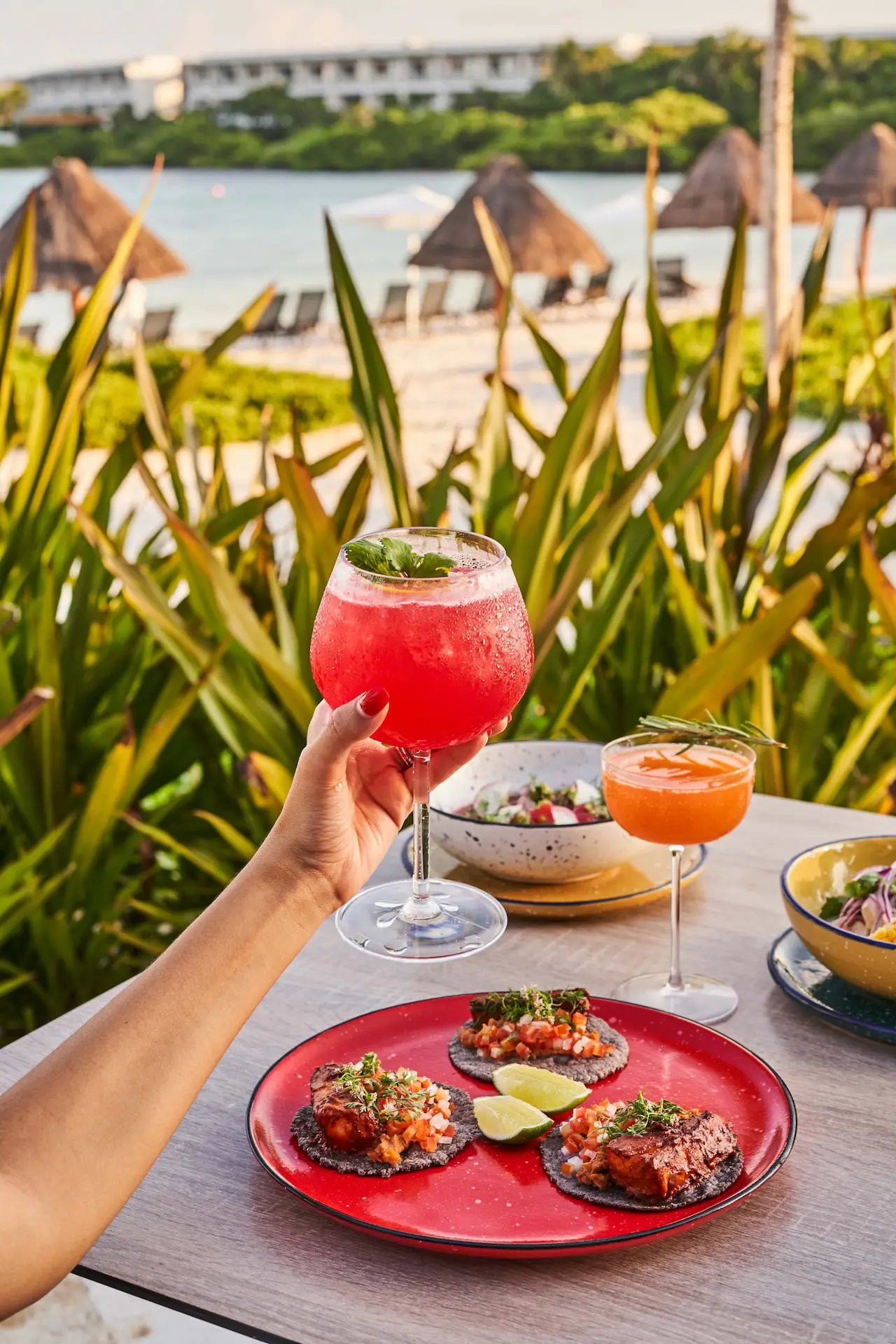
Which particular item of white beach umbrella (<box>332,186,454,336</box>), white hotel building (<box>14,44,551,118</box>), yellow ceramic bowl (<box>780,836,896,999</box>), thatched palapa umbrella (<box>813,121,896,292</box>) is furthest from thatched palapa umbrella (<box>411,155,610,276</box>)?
white hotel building (<box>14,44,551,118</box>)

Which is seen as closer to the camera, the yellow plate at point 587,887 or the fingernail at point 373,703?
the fingernail at point 373,703

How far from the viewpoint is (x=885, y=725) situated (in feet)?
7.11

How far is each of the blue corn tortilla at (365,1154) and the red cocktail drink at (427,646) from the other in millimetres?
261

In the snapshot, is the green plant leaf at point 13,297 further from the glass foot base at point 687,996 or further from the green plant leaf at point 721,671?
the glass foot base at point 687,996

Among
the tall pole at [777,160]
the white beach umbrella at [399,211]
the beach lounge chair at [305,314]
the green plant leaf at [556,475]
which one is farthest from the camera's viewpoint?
the beach lounge chair at [305,314]

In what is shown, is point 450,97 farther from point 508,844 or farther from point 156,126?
point 508,844

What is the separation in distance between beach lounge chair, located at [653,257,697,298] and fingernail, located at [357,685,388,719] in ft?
51.3

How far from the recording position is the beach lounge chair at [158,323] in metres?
13.1

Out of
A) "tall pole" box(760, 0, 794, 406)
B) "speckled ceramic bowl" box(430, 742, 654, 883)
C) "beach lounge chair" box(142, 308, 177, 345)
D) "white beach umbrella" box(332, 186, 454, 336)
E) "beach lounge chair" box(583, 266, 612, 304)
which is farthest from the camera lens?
"beach lounge chair" box(583, 266, 612, 304)

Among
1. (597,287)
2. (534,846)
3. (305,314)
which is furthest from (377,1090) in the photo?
(597,287)

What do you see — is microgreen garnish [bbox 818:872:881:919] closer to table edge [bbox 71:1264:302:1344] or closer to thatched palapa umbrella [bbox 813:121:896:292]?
table edge [bbox 71:1264:302:1344]

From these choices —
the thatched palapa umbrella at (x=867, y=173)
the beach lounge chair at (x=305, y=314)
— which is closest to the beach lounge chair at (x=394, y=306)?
the beach lounge chair at (x=305, y=314)

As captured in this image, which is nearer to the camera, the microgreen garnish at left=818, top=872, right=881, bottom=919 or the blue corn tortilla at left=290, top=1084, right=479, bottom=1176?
the blue corn tortilla at left=290, top=1084, right=479, bottom=1176

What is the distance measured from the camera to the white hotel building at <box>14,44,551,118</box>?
34.5m
